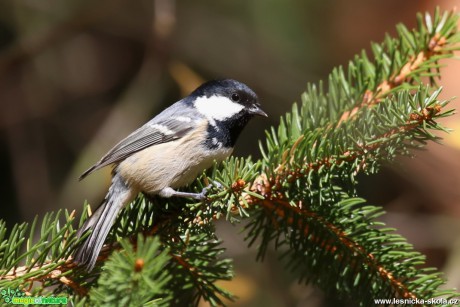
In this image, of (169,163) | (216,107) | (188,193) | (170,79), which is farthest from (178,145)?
(170,79)

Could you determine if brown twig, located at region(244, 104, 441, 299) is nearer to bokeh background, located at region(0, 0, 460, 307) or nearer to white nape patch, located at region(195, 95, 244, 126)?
white nape patch, located at region(195, 95, 244, 126)

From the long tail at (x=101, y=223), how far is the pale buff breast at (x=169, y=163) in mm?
45

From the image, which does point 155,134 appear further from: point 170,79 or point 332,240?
point 170,79

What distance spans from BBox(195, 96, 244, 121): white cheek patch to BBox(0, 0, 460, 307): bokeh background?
2.30 ft

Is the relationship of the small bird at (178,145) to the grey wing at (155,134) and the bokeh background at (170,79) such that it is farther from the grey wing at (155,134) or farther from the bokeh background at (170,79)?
the bokeh background at (170,79)

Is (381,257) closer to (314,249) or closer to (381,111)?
(314,249)

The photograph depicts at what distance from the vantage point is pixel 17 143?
2857 mm

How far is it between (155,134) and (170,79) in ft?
3.48

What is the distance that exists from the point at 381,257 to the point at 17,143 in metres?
2.11

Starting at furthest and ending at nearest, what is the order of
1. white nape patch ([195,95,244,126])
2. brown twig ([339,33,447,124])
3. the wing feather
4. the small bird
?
white nape patch ([195,95,244,126]) → the wing feather → the small bird → brown twig ([339,33,447,124])

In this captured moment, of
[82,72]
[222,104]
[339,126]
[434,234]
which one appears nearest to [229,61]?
[82,72]

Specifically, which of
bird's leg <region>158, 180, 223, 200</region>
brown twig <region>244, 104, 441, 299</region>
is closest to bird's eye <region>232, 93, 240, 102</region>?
bird's leg <region>158, 180, 223, 200</region>

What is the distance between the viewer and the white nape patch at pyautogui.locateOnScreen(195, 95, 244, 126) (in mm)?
1982

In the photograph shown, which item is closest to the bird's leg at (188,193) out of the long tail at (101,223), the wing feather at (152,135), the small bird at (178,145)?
the small bird at (178,145)
